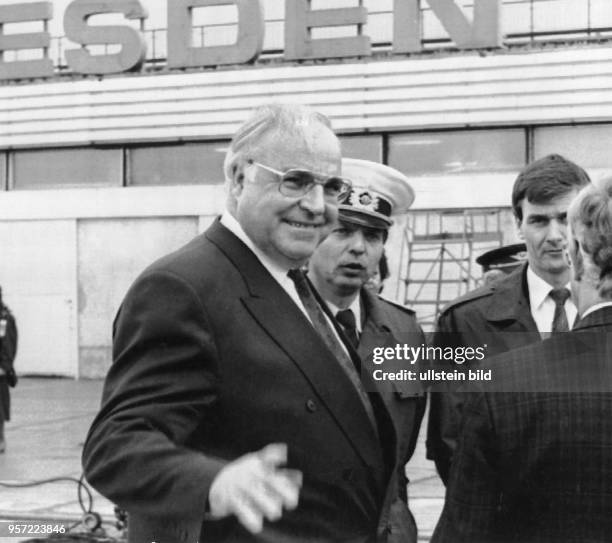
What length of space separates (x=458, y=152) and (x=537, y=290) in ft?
41.7

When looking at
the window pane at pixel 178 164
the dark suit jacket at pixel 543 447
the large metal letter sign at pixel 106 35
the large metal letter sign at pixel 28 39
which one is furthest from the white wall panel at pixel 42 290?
the dark suit jacket at pixel 543 447

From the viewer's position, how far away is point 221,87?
54.7 ft

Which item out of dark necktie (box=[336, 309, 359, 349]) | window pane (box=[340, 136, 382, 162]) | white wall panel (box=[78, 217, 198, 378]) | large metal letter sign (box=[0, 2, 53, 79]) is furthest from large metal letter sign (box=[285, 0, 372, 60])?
dark necktie (box=[336, 309, 359, 349])

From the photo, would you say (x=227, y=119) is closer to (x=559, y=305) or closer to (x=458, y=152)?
(x=458, y=152)

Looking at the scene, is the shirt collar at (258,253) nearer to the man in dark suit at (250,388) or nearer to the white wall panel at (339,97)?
the man in dark suit at (250,388)

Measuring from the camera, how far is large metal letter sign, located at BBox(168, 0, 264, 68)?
1602 cm

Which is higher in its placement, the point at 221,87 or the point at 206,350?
the point at 221,87

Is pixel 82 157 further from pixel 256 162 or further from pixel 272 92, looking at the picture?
pixel 256 162

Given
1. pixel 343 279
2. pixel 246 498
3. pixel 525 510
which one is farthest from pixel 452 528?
pixel 343 279

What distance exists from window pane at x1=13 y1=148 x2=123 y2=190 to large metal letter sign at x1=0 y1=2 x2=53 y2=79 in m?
1.35

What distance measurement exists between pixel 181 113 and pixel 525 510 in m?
15.3

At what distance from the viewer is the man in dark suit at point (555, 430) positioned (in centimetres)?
203

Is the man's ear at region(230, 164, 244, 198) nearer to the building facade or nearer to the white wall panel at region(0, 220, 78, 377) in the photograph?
the building facade

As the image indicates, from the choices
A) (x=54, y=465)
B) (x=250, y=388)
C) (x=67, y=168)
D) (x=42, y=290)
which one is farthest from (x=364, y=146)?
(x=250, y=388)
